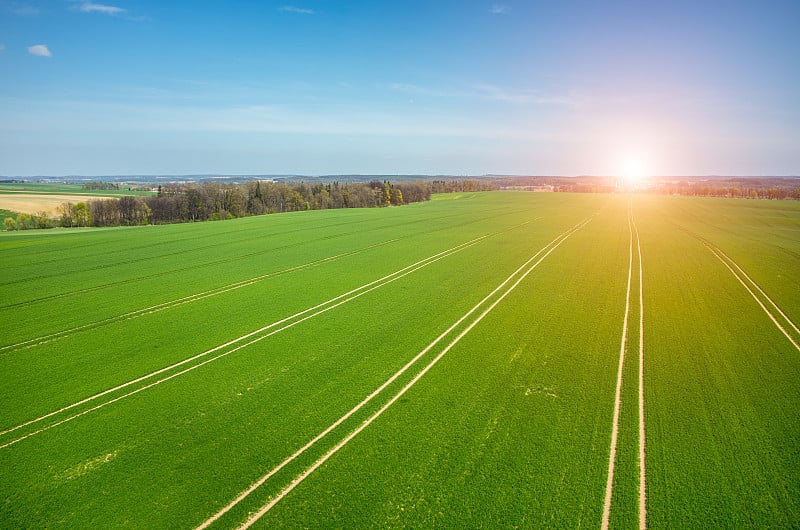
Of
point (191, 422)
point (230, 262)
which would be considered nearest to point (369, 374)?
point (191, 422)

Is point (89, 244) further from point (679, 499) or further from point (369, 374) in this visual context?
point (679, 499)

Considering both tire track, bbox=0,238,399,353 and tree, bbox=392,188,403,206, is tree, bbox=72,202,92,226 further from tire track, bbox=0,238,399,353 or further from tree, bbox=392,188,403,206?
tree, bbox=392,188,403,206

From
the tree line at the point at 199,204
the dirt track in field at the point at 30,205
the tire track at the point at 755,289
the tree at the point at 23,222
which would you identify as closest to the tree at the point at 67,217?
the tree line at the point at 199,204

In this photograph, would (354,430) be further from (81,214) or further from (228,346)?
(81,214)

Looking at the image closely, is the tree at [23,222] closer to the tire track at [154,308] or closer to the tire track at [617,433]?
the tire track at [154,308]

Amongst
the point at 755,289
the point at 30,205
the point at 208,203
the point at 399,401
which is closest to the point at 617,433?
the point at 399,401

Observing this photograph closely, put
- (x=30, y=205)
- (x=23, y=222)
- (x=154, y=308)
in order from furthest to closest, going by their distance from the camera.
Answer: (x=30, y=205), (x=23, y=222), (x=154, y=308)

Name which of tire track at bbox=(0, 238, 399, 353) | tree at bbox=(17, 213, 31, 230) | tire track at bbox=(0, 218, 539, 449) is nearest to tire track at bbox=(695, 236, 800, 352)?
tire track at bbox=(0, 218, 539, 449)
